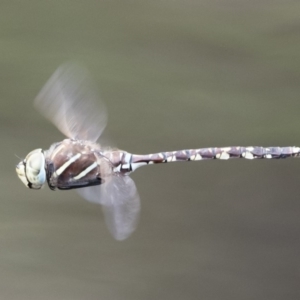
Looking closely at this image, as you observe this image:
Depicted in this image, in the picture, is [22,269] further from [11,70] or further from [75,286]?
[11,70]

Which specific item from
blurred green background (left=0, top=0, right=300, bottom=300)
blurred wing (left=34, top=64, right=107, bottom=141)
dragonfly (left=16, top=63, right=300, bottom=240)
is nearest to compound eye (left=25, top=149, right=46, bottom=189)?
dragonfly (left=16, top=63, right=300, bottom=240)

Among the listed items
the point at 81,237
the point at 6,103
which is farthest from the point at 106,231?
the point at 6,103

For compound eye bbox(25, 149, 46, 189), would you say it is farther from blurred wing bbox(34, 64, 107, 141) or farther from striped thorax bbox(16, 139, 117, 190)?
blurred wing bbox(34, 64, 107, 141)

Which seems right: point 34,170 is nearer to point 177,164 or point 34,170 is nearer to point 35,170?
point 35,170

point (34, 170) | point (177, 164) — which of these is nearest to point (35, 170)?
point (34, 170)

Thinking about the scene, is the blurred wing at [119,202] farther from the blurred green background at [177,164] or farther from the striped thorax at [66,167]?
the blurred green background at [177,164]
